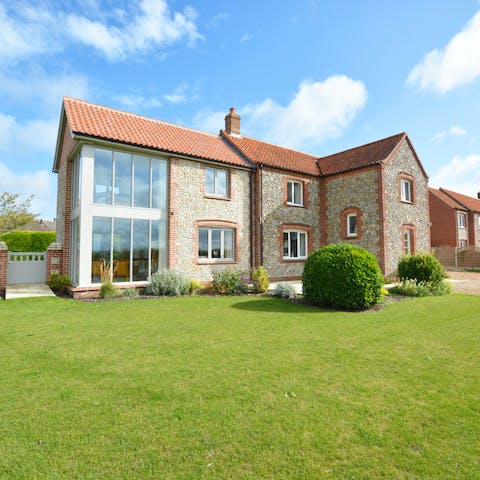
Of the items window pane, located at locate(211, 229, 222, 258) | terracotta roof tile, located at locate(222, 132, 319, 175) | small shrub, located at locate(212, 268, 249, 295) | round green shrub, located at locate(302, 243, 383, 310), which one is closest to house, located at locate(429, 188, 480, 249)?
terracotta roof tile, located at locate(222, 132, 319, 175)

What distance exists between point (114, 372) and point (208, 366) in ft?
4.67

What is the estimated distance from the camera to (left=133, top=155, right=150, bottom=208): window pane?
13.3 meters

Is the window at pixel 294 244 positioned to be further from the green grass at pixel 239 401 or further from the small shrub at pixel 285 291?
the green grass at pixel 239 401

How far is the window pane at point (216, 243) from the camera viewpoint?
15.5 m

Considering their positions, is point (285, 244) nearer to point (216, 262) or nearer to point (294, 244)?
point (294, 244)

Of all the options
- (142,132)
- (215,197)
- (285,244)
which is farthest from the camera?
(285,244)

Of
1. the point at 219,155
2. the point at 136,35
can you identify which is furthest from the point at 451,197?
the point at 136,35

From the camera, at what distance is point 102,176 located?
12586mm

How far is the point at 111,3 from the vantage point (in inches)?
331

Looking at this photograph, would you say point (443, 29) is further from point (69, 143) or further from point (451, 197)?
point (451, 197)

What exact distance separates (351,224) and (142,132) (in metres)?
13.1

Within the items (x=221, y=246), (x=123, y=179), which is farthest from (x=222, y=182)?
(x=123, y=179)

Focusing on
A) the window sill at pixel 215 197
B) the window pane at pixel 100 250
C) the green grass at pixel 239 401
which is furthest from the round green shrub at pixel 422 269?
the window pane at pixel 100 250

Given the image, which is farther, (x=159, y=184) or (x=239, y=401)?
(x=159, y=184)
